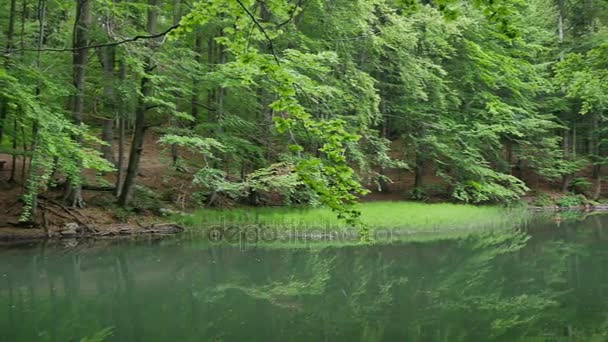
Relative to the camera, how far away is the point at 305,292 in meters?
8.91

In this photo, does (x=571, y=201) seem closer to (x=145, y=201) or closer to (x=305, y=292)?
(x=145, y=201)

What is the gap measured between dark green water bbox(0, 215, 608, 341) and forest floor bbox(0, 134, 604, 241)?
882mm

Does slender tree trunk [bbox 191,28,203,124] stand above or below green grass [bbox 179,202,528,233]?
above

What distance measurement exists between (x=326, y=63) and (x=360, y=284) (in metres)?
7.64

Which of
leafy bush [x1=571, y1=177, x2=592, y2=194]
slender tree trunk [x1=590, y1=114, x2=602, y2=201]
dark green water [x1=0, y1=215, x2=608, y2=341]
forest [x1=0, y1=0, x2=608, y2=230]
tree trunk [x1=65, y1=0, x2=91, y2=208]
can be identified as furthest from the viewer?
leafy bush [x1=571, y1=177, x2=592, y2=194]

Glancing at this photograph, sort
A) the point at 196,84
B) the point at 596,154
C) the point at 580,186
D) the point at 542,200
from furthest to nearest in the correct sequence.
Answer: the point at 596,154 → the point at 580,186 → the point at 542,200 → the point at 196,84

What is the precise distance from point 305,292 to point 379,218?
23.9ft

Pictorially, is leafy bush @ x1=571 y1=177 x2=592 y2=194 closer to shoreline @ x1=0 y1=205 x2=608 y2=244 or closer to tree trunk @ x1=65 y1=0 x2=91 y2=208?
shoreline @ x1=0 y1=205 x2=608 y2=244

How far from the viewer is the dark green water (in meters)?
6.64

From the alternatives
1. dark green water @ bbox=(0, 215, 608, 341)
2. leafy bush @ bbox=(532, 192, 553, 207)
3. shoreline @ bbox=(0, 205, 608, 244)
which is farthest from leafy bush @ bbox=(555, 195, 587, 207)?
shoreline @ bbox=(0, 205, 608, 244)

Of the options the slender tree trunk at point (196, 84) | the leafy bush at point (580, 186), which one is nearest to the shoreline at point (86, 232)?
the slender tree trunk at point (196, 84)

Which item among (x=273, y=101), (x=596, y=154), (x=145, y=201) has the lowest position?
(x=145, y=201)

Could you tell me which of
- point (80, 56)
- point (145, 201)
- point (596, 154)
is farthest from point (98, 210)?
point (596, 154)

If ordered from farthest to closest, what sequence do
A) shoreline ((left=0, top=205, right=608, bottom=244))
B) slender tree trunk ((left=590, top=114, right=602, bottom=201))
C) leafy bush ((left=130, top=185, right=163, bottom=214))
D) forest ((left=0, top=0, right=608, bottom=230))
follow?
slender tree trunk ((left=590, top=114, right=602, bottom=201))
leafy bush ((left=130, top=185, right=163, bottom=214))
shoreline ((left=0, top=205, right=608, bottom=244))
forest ((left=0, top=0, right=608, bottom=230))
